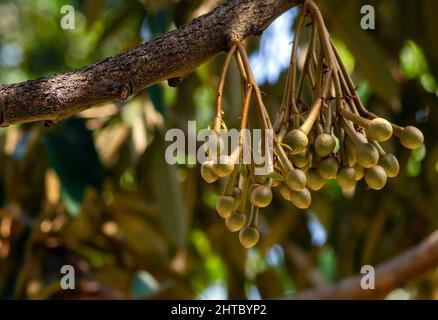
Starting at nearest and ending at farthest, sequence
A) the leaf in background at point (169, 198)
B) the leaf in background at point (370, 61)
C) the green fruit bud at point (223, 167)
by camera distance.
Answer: the green fruit bud at point (223, 167), the leaf in background at point (370, 61), the leaf in background at point (169, 198)

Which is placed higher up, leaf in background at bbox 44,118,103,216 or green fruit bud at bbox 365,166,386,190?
leaf in background at bbox 44,118,103,216

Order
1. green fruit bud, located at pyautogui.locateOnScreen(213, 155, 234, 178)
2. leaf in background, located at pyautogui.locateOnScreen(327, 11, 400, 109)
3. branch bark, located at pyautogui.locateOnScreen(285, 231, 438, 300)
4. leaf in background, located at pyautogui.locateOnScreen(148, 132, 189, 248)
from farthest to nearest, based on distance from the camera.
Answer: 1. leaf in background, located at pyautogui.locateOnScreen(148, 132, 189, 248)
2. leaf in background, located at pyautogui.locateOnScreen(327, 11, 400, 109)
3. branch bark, located at pyautogui.locateOnScreen(285, 231, 438, 300)
4. green fruit bud, located at pyautogui.locateOnScreen(213, 155, 234, 178)

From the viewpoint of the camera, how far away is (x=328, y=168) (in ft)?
2.77

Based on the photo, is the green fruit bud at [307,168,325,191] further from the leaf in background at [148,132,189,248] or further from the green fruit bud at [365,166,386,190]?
the leaf in background at [148,132,189,248]

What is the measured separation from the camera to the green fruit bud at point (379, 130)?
Answer: 81cm

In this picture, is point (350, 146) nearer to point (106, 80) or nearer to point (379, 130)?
point (379, 130)

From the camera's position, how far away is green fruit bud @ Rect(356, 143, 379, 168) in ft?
2.67

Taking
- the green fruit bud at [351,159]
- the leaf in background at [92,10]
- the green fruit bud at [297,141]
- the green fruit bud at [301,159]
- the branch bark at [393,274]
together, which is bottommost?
the green fruit bud at [297,141]

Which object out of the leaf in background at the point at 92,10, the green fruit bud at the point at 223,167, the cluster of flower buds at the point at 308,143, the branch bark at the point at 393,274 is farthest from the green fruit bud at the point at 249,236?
the leaf in background at the point at 92,10

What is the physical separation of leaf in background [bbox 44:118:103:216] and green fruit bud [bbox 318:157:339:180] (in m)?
1.14

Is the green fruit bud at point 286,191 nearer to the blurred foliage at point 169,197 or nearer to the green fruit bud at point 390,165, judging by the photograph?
the green fruit bud at point 390,165

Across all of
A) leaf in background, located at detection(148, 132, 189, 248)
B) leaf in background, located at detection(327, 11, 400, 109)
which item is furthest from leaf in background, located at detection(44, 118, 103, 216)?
leaf in background, located at detection(327, 11, 400, 109)

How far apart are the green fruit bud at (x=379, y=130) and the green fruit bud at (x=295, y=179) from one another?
0.28ft
